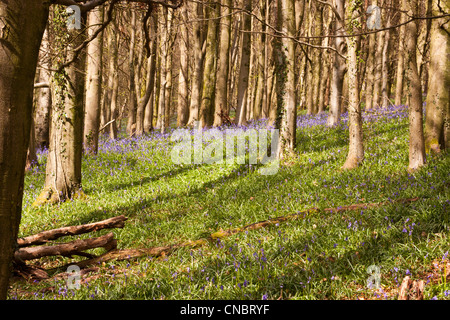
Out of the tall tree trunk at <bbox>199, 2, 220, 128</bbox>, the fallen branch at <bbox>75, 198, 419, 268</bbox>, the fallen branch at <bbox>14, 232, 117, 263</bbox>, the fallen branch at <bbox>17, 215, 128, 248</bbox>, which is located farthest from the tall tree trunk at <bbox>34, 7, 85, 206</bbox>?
the tall tree trunk at <bbox>199, 2, 220, 128</bbox>

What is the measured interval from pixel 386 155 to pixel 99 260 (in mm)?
7118

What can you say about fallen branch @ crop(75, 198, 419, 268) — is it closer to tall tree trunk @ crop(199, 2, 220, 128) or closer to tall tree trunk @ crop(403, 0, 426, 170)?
tall tree trunk @ crop(403, 0, 426, 170)

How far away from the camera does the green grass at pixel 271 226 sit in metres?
3.77

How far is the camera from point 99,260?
5.00m

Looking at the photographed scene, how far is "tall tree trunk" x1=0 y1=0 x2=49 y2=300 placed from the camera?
2.55 metres

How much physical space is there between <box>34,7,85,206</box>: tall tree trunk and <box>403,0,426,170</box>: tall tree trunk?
299 inches

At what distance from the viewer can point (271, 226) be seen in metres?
5.55

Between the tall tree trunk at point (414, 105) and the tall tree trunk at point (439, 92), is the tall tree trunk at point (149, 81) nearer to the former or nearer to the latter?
the tall tree trunk at point (414, 105)

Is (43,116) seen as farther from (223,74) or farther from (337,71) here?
(337,71)

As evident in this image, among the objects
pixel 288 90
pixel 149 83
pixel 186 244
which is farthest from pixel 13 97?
pixel 149 83

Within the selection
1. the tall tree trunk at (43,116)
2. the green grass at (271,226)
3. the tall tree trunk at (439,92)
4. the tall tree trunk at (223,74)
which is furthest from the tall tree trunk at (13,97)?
the tall tree trunk at (223,74)

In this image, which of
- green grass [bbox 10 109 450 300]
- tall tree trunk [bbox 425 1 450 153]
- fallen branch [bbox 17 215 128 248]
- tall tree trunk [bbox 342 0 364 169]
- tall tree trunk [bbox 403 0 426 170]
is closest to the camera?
green grass [bbox 10 109 450 300]

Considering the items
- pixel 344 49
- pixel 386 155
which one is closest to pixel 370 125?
pixel 344 49
